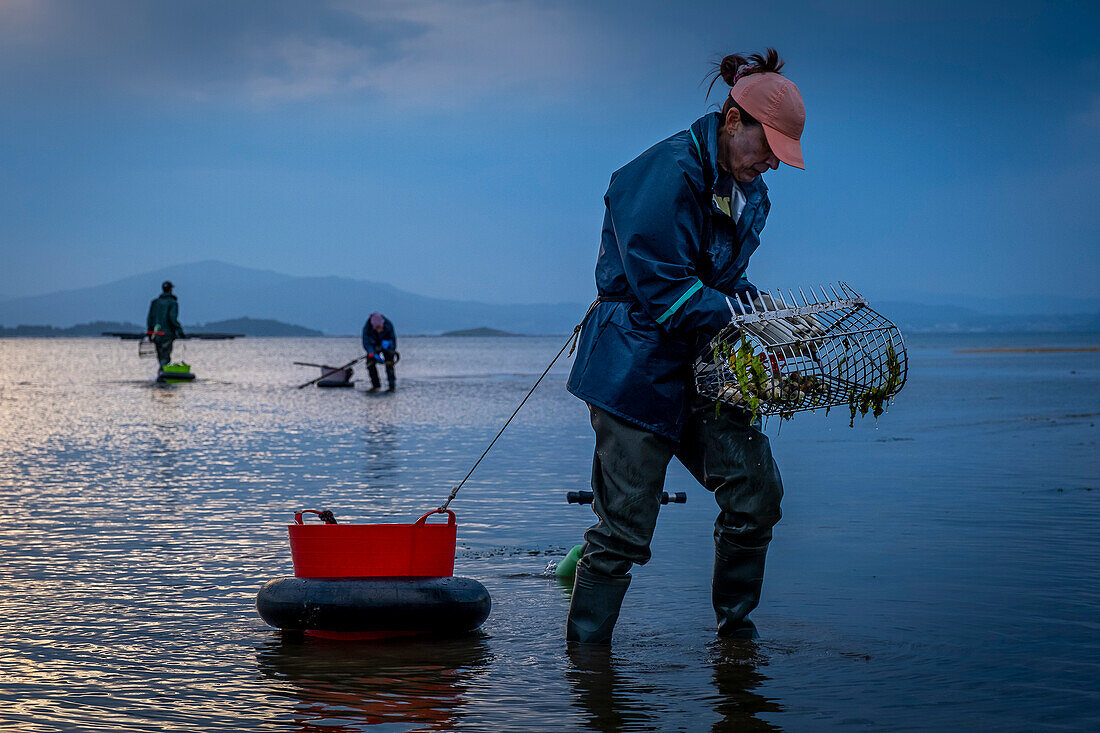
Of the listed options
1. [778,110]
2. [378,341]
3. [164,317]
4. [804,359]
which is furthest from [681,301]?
[164,317]

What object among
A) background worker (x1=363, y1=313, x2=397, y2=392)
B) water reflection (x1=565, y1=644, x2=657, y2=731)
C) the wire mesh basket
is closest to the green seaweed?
the wire mesh basket

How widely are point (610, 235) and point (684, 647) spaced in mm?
1550

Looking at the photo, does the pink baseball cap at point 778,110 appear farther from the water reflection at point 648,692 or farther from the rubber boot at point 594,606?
the water reflection at point 648,692

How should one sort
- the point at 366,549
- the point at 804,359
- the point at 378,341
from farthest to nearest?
the point at 378,341 < the point at 366,549 < the point at 804,359

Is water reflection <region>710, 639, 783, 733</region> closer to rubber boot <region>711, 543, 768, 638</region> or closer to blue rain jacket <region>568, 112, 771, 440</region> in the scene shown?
rubber boot <region>711, 543, 768, 638</region>

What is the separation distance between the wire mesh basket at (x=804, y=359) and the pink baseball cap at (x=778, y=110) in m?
0.48

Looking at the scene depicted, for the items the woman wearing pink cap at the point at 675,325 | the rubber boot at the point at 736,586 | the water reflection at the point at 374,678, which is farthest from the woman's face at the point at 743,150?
the water reflection at the point at 374,678

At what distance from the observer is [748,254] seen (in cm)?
417

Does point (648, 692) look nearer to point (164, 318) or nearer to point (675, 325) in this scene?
point (675, 325)

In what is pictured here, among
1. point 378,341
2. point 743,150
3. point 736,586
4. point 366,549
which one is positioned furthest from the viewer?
point 378,341

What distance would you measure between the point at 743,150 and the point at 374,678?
217 cm

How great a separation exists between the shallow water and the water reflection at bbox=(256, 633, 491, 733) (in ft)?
0.05

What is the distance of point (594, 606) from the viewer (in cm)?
416

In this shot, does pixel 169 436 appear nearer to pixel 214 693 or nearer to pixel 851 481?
pixel 851 481
